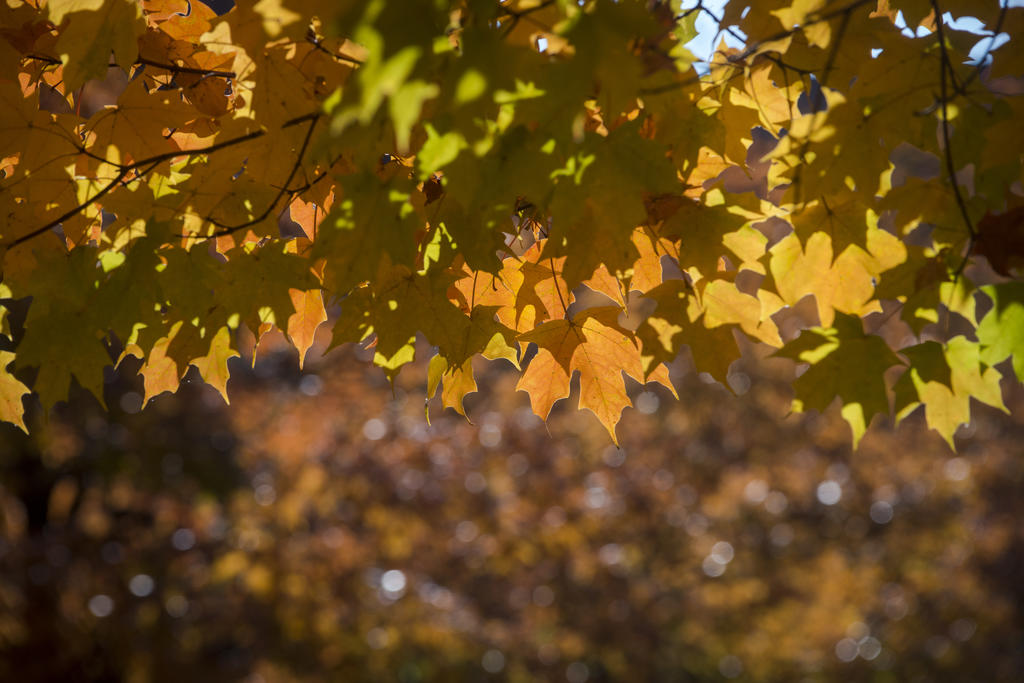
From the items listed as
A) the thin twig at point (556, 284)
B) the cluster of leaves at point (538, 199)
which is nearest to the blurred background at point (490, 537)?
the cluster of leaves at point (538, 199)

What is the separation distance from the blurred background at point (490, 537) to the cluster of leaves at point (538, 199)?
24.1ft

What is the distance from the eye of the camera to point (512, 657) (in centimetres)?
1005

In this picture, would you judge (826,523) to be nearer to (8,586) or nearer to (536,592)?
(536,592)

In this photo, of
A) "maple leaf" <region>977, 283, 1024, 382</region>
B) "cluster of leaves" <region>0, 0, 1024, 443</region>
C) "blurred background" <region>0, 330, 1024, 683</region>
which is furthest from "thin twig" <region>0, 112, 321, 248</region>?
"blurred background" <region>0, 330, 1024, 683</region>

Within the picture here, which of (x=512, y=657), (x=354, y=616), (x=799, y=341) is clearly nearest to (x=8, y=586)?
(x=354, y=616)

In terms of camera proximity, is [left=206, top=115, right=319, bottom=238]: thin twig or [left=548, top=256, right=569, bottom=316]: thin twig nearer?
[left=206, top=115, right=319, bottom=238]: thin twig

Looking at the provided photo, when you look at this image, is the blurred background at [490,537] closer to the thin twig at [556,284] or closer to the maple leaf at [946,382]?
the thin twig at [556,284]

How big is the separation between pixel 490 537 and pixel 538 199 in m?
8.67

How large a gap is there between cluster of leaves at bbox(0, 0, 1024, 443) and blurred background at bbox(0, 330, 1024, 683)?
736cm

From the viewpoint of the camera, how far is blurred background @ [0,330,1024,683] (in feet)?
27.9

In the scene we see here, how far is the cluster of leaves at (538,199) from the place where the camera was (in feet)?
4.88

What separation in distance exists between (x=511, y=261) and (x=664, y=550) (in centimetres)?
906

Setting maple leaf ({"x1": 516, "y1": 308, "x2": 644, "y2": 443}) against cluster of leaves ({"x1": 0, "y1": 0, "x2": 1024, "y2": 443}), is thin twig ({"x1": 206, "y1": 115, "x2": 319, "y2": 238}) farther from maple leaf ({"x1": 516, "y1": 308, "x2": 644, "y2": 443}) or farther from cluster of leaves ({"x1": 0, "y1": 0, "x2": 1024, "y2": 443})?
maple leaf ({"x1": 516, "y1": 308, "x2": 644, "y2": 443})

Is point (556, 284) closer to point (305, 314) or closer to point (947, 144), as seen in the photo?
point (305, 314)
